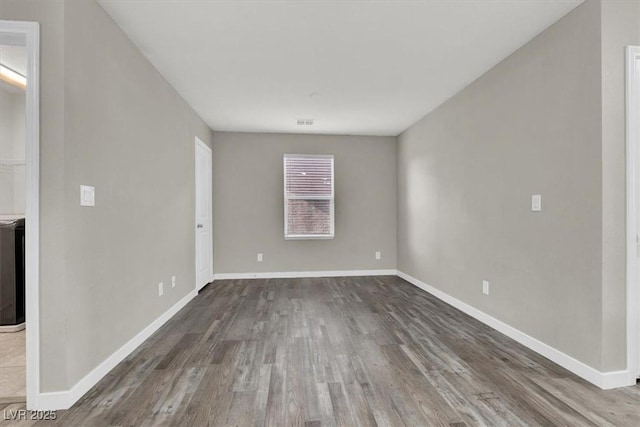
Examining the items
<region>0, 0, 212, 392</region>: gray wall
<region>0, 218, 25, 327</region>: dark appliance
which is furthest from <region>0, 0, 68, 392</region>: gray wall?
<region>0, 218, 25, 327</region>: dark appliance

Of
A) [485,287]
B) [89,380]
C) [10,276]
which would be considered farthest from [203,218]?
[485,287]

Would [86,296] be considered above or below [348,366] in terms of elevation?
above

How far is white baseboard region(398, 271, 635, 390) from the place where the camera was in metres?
1.96

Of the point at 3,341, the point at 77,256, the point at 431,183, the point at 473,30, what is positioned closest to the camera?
the point at 77,256

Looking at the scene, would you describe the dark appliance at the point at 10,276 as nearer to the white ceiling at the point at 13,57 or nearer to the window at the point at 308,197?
the white ceiling at the point at 13,57

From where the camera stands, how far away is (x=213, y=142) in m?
5.33

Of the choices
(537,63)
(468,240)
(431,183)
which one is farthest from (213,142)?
(537,63)

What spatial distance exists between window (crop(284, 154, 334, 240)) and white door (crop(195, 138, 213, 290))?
123cm

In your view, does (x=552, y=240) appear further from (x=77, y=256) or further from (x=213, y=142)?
(x=213, y=142)

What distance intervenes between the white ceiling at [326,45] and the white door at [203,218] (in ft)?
3.01

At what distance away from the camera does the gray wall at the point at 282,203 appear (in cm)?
535

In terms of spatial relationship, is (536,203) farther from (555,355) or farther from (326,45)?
(326,45)

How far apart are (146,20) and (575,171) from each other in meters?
3.11

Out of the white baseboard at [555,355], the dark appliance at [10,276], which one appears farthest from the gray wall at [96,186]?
the white baseboard at [555,355]
